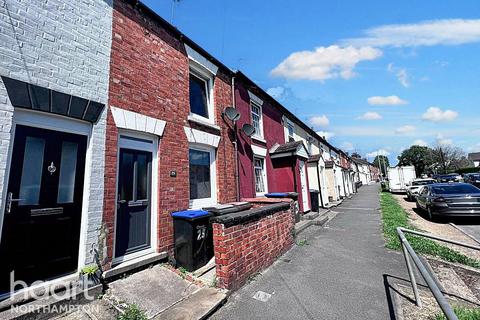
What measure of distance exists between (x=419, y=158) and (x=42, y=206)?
77.9 m

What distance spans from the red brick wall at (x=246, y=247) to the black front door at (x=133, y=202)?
1807 mm

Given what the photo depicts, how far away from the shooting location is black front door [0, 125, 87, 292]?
305cm

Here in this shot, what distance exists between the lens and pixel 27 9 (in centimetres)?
341

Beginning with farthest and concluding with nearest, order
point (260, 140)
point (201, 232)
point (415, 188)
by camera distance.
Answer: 1. point (415, 188)
2. point (260, 140)
3. point (201, 232)

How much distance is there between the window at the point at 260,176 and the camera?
9.62 meters

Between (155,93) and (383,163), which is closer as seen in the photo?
(155,93)

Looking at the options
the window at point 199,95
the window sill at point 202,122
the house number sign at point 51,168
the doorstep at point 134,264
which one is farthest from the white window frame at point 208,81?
the doorstep at point 134,264

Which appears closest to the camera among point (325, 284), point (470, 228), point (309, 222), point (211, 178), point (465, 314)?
point (465, 314)

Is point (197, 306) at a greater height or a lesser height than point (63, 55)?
lesser

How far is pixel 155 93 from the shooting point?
204 inches

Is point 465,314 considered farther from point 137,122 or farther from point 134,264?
point 137,122

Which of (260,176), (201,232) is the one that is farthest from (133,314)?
(260,176)

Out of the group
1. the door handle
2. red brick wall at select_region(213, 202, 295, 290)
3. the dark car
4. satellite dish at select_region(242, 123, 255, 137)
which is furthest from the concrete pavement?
the door handle

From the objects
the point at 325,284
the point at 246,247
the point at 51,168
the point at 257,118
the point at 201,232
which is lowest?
the point at 325,284
